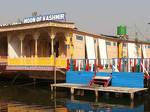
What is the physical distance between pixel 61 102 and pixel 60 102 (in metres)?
0.07

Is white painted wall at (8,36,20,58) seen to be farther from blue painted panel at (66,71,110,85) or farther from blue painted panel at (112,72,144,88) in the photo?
blue painted panel at (112,72,144,88)

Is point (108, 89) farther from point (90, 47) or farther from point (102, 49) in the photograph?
point (102, 49)

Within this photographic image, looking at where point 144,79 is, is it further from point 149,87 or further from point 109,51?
point 109,51

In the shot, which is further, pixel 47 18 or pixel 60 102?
pixel 47 18

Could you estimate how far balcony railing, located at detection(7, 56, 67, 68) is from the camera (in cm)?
2906

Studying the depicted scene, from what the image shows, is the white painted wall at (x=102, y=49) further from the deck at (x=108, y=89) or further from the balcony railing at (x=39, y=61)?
the deck at (x=108, y=89)

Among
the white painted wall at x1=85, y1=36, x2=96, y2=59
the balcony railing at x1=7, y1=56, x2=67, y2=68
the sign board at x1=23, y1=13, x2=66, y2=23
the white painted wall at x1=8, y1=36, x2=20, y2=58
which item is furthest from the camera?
the white painted wall at x1=8, y1=36, x2=20, y2=58

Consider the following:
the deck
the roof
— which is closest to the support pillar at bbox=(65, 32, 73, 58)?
the roof

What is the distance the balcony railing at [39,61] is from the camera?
29.1 m

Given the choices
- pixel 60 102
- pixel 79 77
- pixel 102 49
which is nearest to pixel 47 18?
pixel 102 49

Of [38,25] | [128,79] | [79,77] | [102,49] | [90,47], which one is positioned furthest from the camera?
[102,49]

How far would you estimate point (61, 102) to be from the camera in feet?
77.0

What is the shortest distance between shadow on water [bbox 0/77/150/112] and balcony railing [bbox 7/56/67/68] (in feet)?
7.31

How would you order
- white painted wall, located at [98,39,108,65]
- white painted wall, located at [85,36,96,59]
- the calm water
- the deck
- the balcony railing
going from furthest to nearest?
white painted wall, located at [98,39,108,65] < white painted wall, located at [85,36,96,59] < the balcony railing < the deck < the calm water
